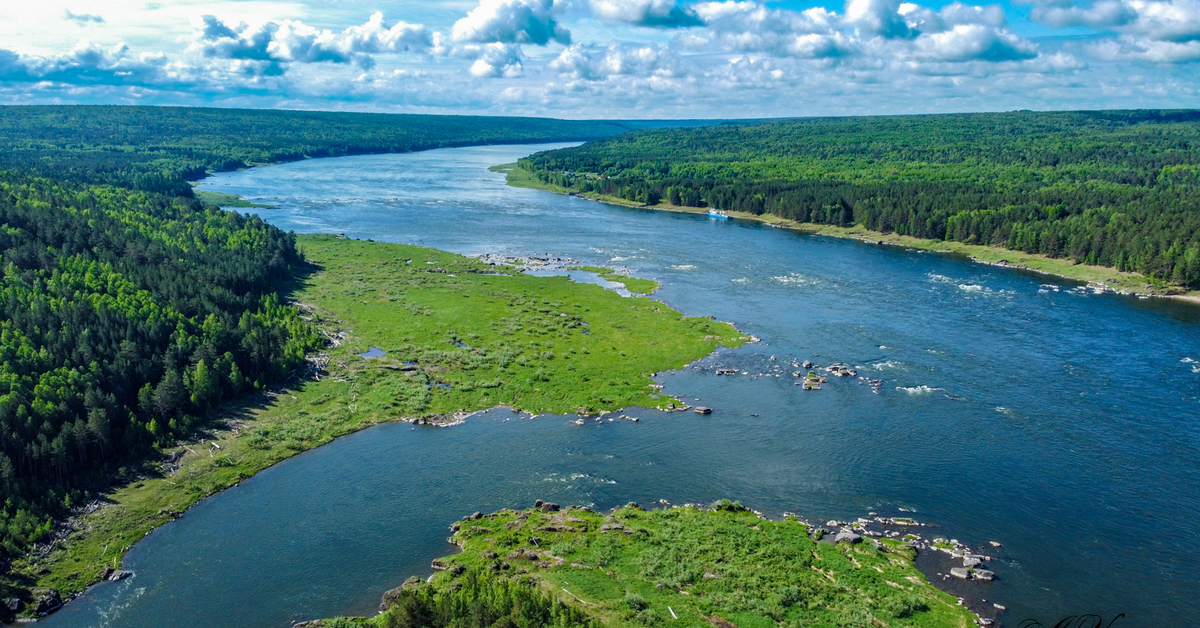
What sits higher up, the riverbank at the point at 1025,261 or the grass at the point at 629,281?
the riverbank at the point at 1025,261

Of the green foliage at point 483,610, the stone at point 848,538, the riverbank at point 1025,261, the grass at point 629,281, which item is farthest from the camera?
the grass at point 629,281

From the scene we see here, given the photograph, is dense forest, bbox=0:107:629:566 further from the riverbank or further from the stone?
the riverbank

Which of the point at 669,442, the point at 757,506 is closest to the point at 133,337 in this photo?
the point at 669,442

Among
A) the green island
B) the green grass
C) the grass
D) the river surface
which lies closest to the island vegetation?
the river surface

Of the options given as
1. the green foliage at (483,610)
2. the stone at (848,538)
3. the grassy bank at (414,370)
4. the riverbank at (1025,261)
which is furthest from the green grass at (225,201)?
the stone at (848,538)

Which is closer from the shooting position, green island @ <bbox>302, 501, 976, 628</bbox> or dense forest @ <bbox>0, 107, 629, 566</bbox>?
green island @ <bbox>302, 501, 976, 628</bbox>

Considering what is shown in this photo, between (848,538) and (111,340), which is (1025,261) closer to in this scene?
(848,538)

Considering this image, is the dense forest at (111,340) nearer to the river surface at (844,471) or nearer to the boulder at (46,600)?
the boulder at (46,600)
